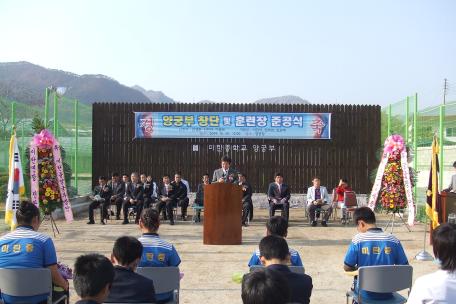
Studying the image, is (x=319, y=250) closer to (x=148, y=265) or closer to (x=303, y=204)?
(x=148, y=265)

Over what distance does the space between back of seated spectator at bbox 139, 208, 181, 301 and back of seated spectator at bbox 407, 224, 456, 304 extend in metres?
2.28

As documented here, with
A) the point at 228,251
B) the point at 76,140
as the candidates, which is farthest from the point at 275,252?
the point at 76,140

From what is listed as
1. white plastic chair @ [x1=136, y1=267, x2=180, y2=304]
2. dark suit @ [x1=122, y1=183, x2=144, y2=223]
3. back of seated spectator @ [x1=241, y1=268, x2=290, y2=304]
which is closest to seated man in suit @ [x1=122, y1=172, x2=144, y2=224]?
dark suit @ [x1=122, y1=183, x2=144, y2=223]

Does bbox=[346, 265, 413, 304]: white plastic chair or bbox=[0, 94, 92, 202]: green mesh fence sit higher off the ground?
bbox=[0, 94, 92, 202]: green mesh fence

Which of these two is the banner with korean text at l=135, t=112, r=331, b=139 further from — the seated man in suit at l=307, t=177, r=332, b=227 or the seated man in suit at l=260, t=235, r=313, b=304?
the seated man in suit at l=260, t=235, r=313, b=304

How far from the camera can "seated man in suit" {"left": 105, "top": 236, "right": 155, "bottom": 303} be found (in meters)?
3.32

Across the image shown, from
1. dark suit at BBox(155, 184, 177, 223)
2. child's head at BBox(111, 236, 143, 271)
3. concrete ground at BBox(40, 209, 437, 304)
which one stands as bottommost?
concrete ground at BBox(40, 209, 437, 304)

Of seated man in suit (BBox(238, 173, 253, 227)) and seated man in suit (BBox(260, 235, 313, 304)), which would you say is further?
seated man in suit (BBox(238, 173, 253, 227))

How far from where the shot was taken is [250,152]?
1587cm

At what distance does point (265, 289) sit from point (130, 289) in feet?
4.89

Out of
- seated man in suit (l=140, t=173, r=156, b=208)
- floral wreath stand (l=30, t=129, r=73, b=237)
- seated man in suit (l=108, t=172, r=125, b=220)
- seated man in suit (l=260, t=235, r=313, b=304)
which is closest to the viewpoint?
seated man in suit (l=260, t=235, r=313, b=304)

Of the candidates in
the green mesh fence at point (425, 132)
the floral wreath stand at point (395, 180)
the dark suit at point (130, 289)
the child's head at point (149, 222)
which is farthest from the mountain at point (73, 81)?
the dark suit at point (130, 289)

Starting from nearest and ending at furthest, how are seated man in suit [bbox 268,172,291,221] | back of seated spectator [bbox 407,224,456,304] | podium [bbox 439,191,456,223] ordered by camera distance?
back of seated spectator [bbox 407,224,456,304] < podium [bbox 439,191,456,223] < seated man in suit [bbox 268,172,291,221]

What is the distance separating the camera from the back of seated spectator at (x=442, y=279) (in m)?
2.64
